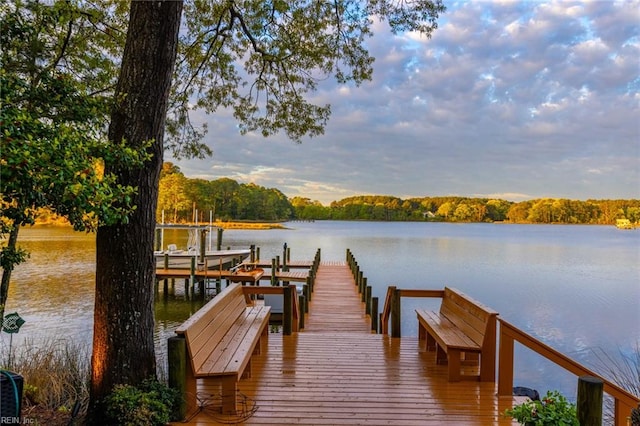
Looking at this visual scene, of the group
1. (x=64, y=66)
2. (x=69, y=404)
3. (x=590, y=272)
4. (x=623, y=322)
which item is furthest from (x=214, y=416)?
(x=590, y=272)

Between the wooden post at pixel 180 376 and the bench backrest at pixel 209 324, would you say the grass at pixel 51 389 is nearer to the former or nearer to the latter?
the wooden post at pixel 180 376

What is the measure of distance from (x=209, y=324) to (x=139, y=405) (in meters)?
0.93

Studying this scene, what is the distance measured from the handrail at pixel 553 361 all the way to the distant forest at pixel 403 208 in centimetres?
6719

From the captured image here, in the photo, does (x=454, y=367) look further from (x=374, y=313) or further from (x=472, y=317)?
(x=374, y=313)

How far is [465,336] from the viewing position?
4.36 metres

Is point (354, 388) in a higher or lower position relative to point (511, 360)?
lower

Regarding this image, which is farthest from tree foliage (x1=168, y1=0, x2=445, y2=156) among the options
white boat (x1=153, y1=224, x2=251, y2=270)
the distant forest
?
the distant forest

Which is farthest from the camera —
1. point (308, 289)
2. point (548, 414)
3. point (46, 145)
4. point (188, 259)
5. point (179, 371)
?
point (188, 259)

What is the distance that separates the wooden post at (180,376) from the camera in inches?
120

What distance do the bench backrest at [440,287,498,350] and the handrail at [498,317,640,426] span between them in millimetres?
136

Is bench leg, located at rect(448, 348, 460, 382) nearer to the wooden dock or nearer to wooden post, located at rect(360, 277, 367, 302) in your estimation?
the wooden dock

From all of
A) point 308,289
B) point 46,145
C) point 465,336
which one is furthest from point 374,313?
point 46,145

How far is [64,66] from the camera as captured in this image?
5.58 meters

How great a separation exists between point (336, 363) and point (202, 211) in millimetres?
64511
